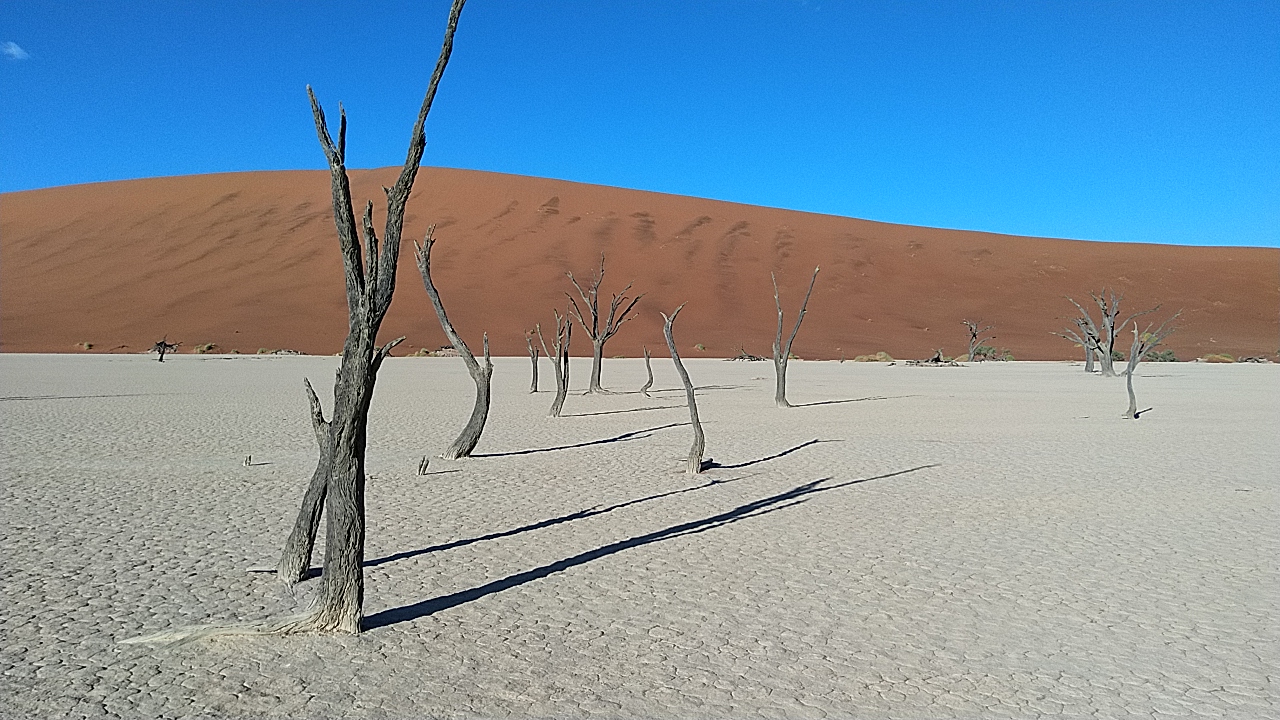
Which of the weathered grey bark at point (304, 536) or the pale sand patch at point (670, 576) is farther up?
the weathered grey bark at point (304, 536)

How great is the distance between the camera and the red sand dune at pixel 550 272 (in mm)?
53531

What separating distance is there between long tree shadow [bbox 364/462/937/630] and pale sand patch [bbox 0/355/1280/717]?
0.04m

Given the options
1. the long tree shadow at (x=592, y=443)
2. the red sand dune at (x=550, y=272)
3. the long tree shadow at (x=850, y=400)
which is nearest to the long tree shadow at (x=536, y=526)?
the long tree shadow at (x=592, y=443)

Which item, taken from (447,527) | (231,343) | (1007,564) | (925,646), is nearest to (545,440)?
(447,527)

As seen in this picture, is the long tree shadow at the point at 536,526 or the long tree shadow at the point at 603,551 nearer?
the long tree shadow at the point at 603,551

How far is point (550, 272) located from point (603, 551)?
57.8 m

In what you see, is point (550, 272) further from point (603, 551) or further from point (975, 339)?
point (603, 551)

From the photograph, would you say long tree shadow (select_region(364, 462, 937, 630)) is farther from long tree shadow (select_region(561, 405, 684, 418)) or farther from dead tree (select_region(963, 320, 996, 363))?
dead tree (select_region(963, 320, 996, 363))

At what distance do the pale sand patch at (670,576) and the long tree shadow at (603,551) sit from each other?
1.4 inches

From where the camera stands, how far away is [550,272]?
209 ft

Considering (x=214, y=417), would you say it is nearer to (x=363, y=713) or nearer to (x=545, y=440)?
(x=545, y=440)

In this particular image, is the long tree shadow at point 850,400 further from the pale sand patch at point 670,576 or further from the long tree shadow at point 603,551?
the long tree shadow at point 603,551

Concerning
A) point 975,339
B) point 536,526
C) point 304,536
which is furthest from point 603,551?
point 975,339

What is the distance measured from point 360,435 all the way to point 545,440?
872 centimetres
